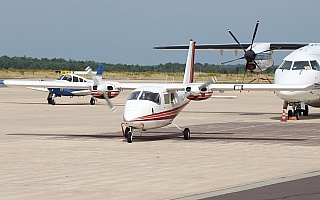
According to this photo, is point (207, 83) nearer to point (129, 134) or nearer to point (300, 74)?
point (129, 134)

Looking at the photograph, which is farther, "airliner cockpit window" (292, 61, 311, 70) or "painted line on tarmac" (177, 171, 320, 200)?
"airliner cockpit window" (292, 61, 311, 70)

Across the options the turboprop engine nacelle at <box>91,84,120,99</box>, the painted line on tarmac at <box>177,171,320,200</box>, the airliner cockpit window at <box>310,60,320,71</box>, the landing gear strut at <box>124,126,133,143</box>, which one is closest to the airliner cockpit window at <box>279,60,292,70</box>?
the airliner cockpit window at <box>310,60,320,71</box>

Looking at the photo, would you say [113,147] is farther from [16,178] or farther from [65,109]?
[65,109]

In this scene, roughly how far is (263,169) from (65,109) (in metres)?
25.3

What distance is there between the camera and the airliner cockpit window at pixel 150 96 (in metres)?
22.8

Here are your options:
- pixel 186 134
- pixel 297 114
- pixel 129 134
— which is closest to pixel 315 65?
pixel 297 114

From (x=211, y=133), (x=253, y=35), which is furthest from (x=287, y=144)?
(x=253, y=35)

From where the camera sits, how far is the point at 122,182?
48.5 ft

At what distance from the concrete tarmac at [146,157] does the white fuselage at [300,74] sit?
1.07m

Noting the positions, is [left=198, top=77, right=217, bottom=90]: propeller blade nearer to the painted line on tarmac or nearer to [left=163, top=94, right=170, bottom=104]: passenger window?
[left=163, top=94, right=170, bottom=104]: passenger window

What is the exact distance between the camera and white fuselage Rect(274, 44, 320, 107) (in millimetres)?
31141

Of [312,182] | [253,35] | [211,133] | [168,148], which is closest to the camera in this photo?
[312,182]

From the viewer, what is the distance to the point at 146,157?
62.1 feet

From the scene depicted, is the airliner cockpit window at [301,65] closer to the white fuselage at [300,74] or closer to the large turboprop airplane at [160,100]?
the white fuselage at [300,74]
